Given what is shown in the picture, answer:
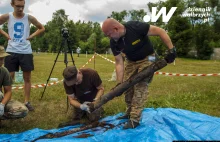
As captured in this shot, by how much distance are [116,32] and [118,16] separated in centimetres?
6680

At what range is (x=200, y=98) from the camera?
6.37m

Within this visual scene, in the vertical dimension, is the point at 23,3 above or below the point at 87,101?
above

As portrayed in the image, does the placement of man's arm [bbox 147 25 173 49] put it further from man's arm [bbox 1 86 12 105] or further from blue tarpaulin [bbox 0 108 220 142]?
man's arm [bbox 1 86 12 105]

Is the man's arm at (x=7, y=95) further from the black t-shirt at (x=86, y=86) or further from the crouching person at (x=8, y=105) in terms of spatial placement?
the black t-shirt at (x=86, y=86)

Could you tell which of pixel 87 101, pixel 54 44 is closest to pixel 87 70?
pixel 87 101

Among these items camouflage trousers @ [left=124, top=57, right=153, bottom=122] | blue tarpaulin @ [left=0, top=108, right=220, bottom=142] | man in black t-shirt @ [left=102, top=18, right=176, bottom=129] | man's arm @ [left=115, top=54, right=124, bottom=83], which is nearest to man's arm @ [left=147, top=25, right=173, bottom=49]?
man in black t-shirt @ [left=102, top=18, right=176, bottom=129]

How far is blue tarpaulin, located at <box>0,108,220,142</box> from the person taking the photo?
3.39 meters

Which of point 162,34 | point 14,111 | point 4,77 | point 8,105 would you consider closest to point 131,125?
point 162,34

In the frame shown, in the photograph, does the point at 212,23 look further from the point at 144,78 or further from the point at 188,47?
the point at 144,78

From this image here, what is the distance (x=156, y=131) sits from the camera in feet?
11.4

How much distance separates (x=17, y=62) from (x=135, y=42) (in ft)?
8.44

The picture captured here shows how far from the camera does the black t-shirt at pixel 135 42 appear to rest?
3783mm

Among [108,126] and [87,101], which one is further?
[87,101]

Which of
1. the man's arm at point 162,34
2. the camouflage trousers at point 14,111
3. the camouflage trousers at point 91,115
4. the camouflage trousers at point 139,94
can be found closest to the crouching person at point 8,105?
the camouflage trousers at point 14,111
